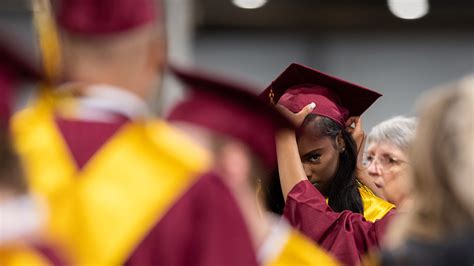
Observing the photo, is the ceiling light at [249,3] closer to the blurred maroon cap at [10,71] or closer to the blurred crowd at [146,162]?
the blurred crowd at [146,162]

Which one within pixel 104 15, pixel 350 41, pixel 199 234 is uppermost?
pixel 104 15

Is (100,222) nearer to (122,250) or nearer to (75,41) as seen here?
(122,250)

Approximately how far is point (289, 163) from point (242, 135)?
178cm

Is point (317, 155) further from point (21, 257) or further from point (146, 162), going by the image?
point (21, 257)

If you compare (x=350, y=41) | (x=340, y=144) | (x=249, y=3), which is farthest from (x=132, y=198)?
(x=350, y=41)

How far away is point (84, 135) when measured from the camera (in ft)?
7.01

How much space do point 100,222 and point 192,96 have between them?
40 cm

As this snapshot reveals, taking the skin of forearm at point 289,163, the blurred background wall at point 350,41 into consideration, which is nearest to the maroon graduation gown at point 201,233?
the skin of forearm at point 289,163

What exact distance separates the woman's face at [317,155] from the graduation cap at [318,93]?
0.11 m

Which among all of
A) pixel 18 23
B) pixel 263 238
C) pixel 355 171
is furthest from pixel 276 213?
pixel 18 23

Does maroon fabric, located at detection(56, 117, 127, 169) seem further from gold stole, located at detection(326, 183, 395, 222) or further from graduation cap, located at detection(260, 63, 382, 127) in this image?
gold stole, located at detection(326, 183, 395, 222)

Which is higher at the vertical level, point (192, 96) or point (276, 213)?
point (192, 96)

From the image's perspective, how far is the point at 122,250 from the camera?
2.06m

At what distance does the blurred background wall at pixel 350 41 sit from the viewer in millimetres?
13453
